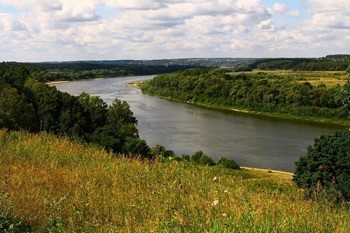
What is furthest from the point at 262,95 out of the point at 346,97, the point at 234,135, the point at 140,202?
the point at 140,202

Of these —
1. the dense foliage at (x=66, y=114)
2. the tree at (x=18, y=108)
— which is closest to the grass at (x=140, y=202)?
the dense foliage at (x=66, y=114)

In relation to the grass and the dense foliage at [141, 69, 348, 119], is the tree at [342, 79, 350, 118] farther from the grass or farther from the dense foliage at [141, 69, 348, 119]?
the dense foliage at [141, 69, 348, 119]

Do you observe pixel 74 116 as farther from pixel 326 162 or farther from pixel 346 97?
pixel 346 97

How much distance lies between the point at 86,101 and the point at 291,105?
4200 cm

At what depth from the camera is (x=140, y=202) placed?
4.87 metres

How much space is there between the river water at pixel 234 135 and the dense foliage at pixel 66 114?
512 cm

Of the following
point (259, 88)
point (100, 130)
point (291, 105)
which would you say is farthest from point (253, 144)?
point (259, 88)

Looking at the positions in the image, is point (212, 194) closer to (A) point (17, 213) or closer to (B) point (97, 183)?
(B) point (97, 183)

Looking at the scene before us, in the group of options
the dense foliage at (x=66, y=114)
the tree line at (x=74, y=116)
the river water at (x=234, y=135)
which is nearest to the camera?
the tree line at (x=74, y=116)

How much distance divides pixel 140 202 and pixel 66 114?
33766mm

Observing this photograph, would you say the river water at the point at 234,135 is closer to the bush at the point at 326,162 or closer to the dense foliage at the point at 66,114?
the dense foliage at the point at 66,114

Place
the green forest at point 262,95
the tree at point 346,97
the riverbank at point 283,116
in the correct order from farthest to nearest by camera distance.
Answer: the green forest at point 262,95 → the riverbank at point 283,116 → the tree at point 346,97

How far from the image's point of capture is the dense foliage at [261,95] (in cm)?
7244

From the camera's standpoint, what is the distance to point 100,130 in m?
36.5
